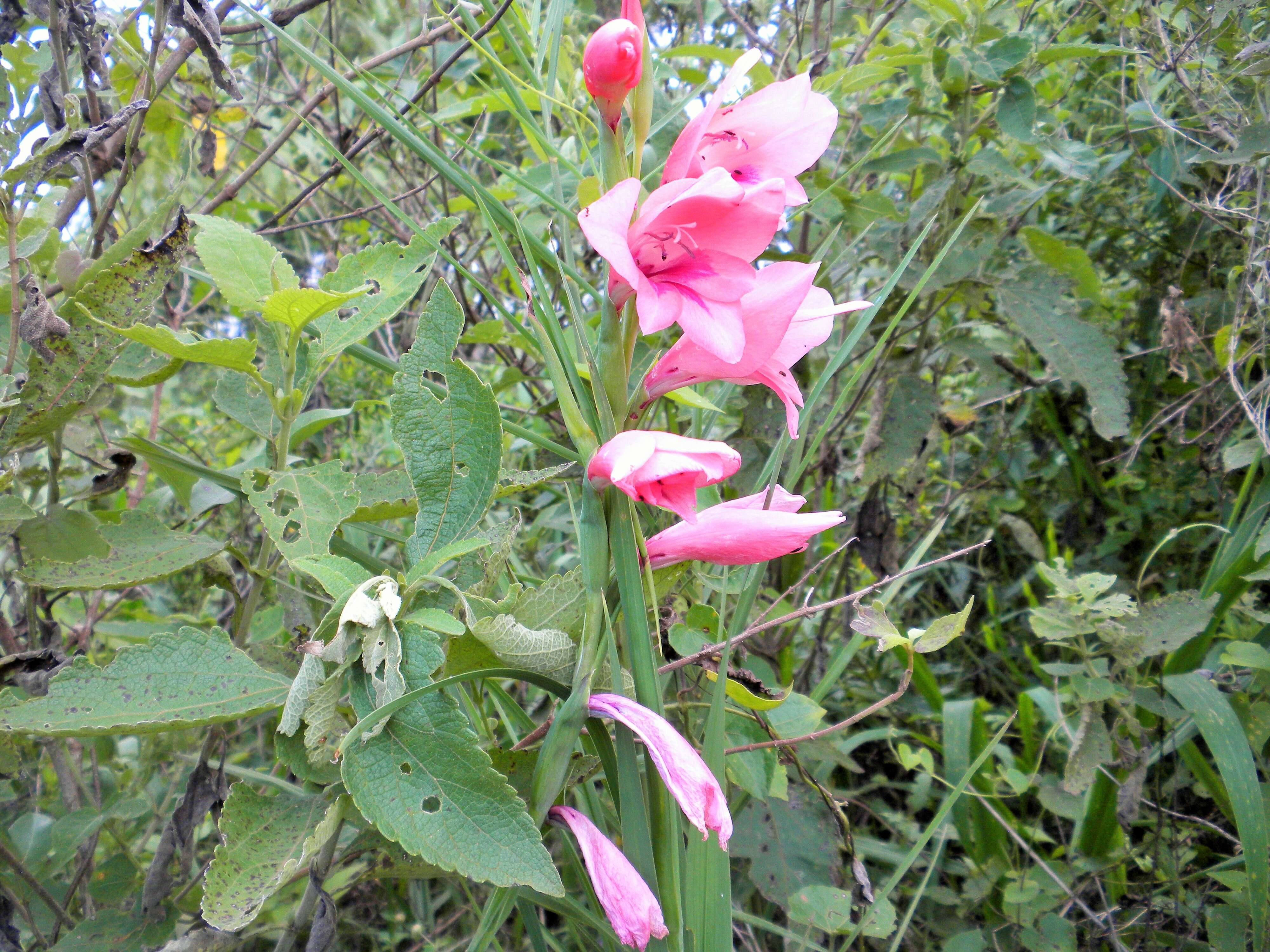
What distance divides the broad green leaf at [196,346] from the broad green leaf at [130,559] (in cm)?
18

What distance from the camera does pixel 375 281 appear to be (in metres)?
0.81

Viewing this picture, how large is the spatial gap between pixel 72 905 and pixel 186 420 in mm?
1276

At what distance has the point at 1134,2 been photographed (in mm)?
1315

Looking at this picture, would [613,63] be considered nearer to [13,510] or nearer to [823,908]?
[13,510]

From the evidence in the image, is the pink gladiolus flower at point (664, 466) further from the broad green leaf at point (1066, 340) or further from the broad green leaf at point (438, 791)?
the broad green leaf at point (1066, 340)

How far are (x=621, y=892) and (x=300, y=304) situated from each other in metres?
0.53

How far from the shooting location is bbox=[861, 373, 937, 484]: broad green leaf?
50.9 inches

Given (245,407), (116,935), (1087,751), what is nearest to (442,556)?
(245,407)

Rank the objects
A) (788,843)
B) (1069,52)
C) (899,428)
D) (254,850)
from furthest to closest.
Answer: (899,428) < (1069,52) < (788,843) < (254,850)

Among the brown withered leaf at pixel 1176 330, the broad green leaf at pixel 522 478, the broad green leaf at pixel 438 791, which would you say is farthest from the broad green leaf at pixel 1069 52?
the broad green leaf at pixel 438 791

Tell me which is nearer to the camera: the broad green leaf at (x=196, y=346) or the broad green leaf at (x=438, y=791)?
the broad green leaf at (x=438, y=791)

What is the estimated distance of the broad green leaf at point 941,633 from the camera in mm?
663

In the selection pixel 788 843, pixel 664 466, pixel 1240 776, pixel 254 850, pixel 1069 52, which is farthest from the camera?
pixel 1069 52

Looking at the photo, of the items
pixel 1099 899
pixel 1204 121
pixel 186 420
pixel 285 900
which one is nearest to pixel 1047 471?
pixel 1204 121
